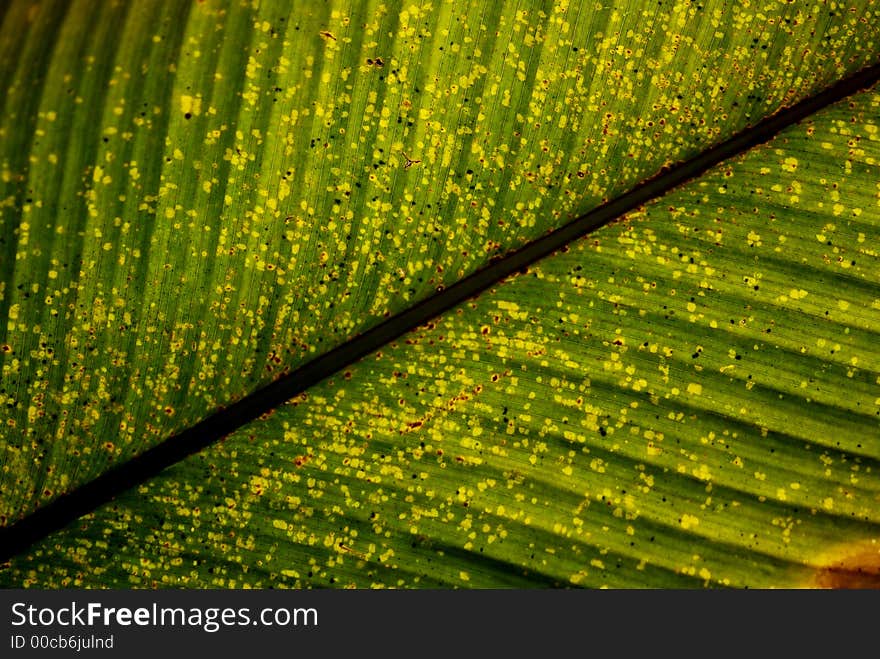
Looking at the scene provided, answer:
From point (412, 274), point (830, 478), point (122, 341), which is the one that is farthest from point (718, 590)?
point (122, 341)

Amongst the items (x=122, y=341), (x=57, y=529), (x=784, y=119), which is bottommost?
(x=57, y=529)

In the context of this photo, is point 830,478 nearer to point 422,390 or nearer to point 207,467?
point 422,390

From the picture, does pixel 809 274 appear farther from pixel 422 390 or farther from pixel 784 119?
pixel 422 390

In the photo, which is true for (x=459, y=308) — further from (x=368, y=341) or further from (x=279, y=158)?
(x=279, y=158)

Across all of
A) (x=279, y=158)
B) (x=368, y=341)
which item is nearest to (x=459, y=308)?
(x=368, y=341)

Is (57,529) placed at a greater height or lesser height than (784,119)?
lesser
